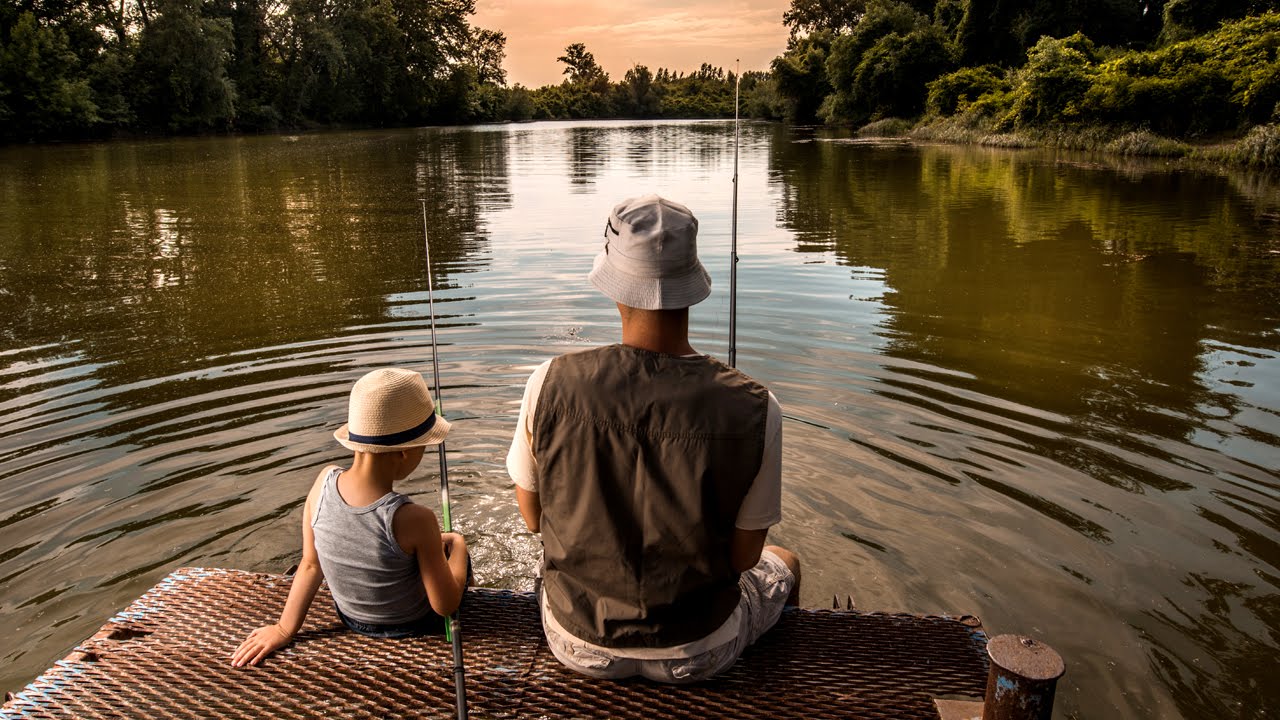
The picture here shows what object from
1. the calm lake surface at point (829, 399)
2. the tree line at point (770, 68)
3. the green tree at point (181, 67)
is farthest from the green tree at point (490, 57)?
the calm lake surface at point (829, 399)

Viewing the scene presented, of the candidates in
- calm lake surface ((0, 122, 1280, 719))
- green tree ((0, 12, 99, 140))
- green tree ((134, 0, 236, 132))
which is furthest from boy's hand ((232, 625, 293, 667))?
green tree ((134, 0, 236, 132))

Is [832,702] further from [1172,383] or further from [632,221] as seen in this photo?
[1172,383]

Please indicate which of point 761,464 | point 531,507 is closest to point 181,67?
point 531,507

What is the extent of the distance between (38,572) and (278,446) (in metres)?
1.46

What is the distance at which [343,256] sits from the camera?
1034cm

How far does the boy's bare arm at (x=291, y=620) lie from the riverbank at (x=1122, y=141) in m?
22.7

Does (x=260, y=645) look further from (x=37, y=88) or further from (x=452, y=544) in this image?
(x=37, y=88)

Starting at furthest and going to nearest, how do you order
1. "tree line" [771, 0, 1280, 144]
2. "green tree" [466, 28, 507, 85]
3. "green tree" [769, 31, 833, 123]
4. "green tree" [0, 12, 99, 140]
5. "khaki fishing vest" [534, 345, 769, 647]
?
"green tree" [466, 28, 507, 85] < "green tree" [769, 31, 833, 123] < "green tree" [0, 12, 99, 140] < "tree line" [771, 0, 1280, 144] < "khaki fishing vest" [534, 345, 769, 647]

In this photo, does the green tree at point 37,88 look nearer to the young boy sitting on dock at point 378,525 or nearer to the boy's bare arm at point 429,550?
the young boy sitting on dock at point 378,525

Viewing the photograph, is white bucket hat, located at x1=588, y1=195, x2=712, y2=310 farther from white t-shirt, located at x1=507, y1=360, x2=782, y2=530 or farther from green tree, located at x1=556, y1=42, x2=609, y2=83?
green tree, located at x1=556, y1=42, x2=609, y2=83

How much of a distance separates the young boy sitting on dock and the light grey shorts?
1.16 ft

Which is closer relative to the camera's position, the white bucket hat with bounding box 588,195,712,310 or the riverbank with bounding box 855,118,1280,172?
the white bucket hat with bounding box 588,195,712,310

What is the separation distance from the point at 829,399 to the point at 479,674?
378cm

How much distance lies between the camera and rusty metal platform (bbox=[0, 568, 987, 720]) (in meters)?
2.22
